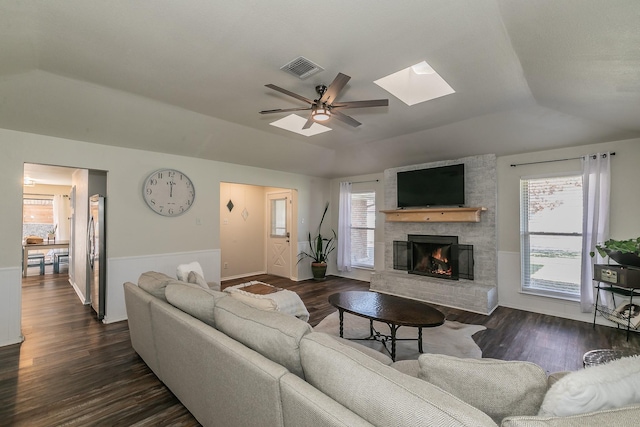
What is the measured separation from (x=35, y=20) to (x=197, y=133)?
7.14 ft

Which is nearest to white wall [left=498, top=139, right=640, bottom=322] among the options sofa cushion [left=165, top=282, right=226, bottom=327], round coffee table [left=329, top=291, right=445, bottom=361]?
round coffee table [left=329, top=291, right=445, bottom=361]

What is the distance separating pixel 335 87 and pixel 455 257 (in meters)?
3.84

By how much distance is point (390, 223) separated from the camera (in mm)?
5785

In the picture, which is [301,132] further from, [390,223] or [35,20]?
[35,20]

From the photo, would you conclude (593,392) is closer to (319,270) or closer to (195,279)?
(195,279)

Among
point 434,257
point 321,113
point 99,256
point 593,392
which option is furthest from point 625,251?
point 99,256

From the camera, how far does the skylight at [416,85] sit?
3100 millimetres

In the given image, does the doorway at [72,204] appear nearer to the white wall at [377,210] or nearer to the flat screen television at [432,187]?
the white wall at [377,210]

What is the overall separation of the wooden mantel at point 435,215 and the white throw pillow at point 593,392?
13.0 feet

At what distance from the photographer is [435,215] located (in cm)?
499

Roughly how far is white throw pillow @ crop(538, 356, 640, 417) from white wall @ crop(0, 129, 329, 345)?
4.68 metres

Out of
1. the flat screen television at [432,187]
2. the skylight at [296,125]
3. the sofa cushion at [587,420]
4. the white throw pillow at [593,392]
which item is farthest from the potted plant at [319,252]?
the sofa cushion at [587,420]

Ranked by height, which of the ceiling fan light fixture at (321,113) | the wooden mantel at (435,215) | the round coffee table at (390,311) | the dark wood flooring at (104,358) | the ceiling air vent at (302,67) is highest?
the ceiling air vent at (302,67)

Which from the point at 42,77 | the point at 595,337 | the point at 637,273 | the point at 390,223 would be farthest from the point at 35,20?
the point at 595,337
